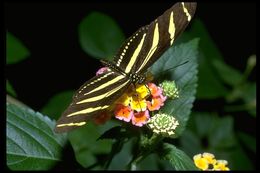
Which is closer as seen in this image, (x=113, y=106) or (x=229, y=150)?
(x=113, y=106)

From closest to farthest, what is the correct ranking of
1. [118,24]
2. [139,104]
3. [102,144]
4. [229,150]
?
[139,104]
[102,144]
[229,150]
[118,24]

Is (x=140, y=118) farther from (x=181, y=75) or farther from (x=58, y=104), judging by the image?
(x=58, y=104)

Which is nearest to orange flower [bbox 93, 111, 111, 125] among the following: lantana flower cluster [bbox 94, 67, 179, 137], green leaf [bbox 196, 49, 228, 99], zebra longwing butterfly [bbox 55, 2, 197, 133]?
lantana flower cluster [bbox 94, 67, 179, 137]

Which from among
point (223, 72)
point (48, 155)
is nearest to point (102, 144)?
point (48, 155)

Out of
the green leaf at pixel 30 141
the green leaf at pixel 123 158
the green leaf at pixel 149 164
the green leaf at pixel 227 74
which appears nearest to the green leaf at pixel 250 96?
the green leaf at pixel 227 74

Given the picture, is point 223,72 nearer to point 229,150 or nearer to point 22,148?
point 229,150

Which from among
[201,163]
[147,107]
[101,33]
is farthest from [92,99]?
[101,33]

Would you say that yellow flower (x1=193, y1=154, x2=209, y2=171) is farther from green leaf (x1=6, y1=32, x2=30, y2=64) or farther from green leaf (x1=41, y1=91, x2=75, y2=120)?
green leaf (x1=6, y1=32, x2=30, y2=64)
